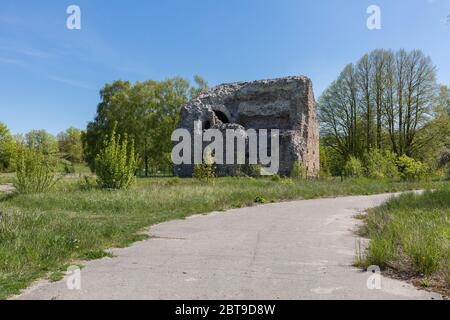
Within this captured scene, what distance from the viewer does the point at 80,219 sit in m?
8.39

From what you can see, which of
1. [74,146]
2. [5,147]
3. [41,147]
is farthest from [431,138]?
[74,146]

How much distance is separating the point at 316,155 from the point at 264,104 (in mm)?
5898

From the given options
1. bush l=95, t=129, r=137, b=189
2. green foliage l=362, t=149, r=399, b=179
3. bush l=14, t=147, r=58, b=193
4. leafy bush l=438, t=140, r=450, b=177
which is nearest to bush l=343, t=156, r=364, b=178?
green foliage l=362, t=149, r=399, b=179

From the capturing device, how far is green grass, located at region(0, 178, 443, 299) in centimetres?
501

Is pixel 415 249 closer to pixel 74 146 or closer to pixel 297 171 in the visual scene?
pixel 297 171

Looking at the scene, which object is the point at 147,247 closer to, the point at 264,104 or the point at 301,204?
the point at 301,204

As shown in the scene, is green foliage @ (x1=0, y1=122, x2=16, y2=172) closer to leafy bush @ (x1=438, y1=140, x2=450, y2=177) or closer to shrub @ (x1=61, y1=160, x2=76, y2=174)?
shrub @ (x1=61, y1=160, x2=76, y2=174)

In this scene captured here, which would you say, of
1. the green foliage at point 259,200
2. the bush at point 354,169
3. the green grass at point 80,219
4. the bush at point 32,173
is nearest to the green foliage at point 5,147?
the bush at point 32,173

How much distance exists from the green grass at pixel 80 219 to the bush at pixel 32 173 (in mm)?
636

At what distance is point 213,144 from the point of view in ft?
85.0

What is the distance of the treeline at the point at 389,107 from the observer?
36094mm

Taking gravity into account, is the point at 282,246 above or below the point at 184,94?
below

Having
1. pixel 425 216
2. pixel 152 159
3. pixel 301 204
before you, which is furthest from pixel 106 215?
pixel 152 159

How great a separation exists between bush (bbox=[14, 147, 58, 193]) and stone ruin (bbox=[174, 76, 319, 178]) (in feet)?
39.9
